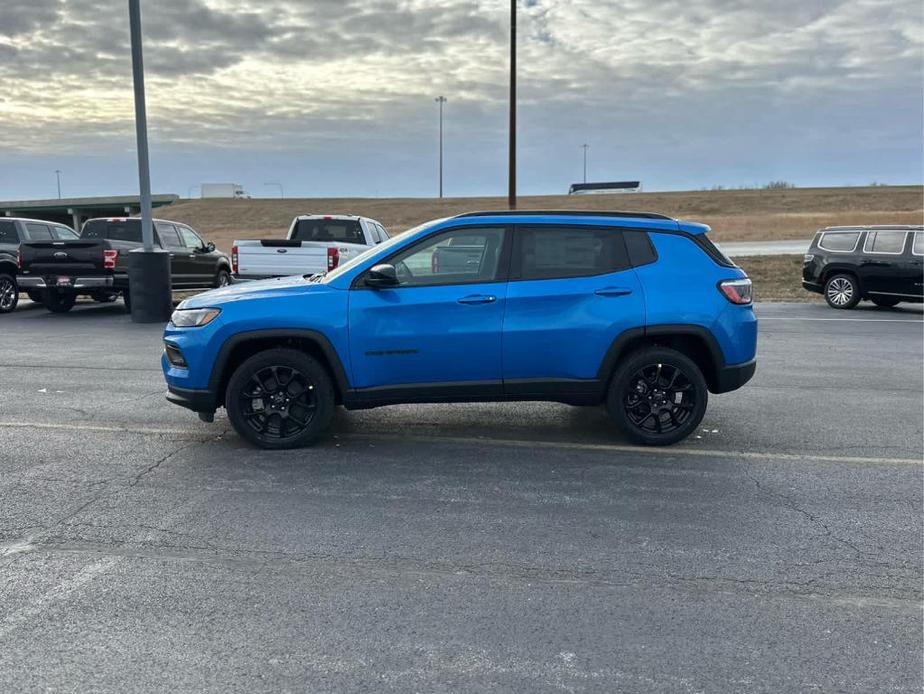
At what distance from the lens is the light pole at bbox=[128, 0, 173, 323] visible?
13.7 meters

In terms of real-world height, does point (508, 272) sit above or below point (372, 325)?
above

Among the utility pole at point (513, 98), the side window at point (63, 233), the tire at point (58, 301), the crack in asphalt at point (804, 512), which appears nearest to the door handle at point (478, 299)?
the crack in asphalt at point (804, 512)

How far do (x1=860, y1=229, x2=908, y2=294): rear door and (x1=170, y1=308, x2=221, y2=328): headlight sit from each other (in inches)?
573

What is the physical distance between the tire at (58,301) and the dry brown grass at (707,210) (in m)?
29.2

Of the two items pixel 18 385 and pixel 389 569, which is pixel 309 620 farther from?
pixel 18 385

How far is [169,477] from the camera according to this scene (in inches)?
211

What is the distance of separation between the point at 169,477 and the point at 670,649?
11.8 feet

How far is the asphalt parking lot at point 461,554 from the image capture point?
3.14 m

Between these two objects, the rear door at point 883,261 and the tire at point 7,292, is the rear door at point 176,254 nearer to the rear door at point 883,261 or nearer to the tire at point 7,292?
the tire at point 7,292

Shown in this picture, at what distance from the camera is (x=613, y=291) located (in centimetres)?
598

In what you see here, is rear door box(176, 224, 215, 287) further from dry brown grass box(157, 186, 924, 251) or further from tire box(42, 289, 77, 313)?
dry brown grass box(157, 186, 924, 251)

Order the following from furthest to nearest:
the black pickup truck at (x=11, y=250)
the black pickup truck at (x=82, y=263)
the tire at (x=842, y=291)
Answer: the tire at (x=842, y=291)
the black pickup truck at (x=11, y=250)
the black pickup truck at (x=82, y=263)

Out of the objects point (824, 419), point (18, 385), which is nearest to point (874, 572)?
point (824, 419)

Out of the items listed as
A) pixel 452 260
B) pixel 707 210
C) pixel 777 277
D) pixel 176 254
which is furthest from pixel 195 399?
pixel 707 210
